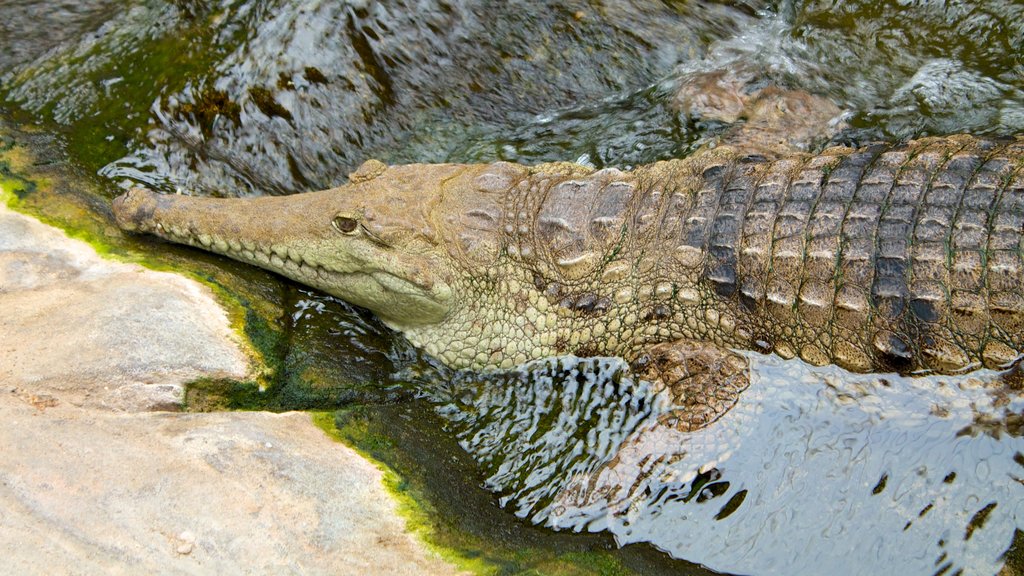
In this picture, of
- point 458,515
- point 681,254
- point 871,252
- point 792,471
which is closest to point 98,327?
point 458,515

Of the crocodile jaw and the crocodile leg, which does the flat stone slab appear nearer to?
the crocodile jaw

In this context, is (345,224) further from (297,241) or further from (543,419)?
(543,419)

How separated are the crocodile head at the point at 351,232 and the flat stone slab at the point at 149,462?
0.48 metres

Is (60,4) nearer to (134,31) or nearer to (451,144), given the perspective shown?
(134,31)

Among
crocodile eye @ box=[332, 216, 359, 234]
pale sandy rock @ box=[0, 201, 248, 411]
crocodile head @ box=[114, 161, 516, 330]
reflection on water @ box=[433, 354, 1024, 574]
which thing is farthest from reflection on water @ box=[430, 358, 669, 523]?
pale sandy rock @ box=[0, 201, 248, 411]

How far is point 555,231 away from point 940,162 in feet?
5.47

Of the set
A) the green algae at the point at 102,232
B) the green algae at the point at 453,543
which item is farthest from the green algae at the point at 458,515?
the green algae at the point at 102,232

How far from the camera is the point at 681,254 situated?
Result: 3.40 meters

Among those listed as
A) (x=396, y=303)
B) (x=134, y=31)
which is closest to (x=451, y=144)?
(x=396, y=303)

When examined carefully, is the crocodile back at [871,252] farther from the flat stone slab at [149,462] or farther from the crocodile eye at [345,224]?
the flat stone slab at [149,462]

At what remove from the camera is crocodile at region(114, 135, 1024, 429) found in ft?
9.82

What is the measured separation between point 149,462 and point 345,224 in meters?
1.46

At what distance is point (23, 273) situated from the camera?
3.37 m

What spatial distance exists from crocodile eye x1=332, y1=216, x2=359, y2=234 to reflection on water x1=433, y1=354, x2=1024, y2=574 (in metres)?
1.06
